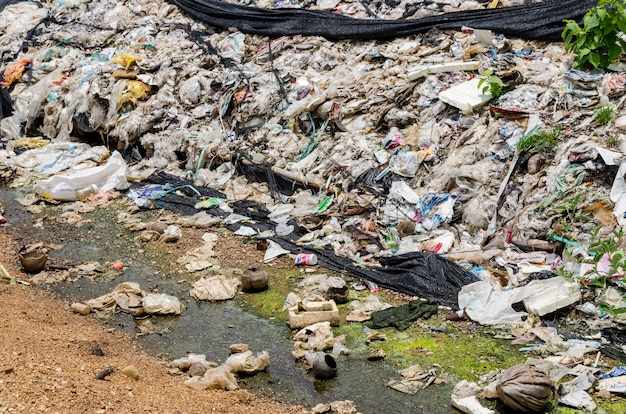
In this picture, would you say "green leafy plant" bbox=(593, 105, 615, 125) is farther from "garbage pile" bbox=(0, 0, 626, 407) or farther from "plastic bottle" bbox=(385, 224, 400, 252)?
"plastic bottle" bbox=(385, 224, 400, 252)

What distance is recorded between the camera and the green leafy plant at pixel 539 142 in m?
6.10

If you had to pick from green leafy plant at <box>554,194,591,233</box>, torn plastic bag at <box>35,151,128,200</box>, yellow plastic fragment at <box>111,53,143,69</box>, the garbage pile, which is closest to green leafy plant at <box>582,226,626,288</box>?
the garbage pile

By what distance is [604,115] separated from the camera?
601 cm

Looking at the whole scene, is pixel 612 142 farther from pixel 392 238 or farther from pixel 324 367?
pixel 324 367

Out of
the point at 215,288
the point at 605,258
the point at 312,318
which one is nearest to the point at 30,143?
the point at 215,288

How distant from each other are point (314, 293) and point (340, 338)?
0.82 metres

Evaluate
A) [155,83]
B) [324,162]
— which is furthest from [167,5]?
[324,162]

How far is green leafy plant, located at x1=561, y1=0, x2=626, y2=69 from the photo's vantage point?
6191 millimetres

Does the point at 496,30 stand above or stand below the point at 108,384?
above

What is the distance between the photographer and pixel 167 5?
11656 millimetres

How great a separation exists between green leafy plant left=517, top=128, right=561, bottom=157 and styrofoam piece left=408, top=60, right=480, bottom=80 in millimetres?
1544

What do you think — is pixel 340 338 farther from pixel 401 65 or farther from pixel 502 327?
pixel 401 65

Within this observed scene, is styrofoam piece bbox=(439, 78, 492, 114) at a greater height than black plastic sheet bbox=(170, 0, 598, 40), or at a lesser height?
lesser

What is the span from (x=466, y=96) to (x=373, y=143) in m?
1.08
